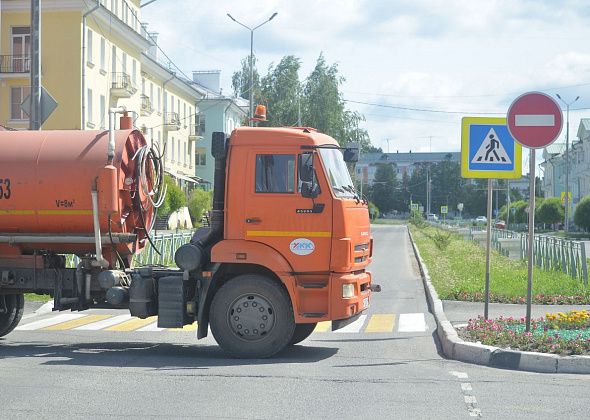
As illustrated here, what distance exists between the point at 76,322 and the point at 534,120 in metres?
8.57

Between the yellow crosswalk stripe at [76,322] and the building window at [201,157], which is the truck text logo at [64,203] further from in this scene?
the building window at [201,157]

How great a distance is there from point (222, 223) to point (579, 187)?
96364 mm

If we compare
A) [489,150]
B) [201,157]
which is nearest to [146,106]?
[201,157]

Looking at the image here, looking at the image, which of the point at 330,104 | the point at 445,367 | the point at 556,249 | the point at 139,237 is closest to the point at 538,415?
the point at 445,367

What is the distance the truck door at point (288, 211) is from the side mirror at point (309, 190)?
35 mm

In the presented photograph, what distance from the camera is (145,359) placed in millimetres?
11164

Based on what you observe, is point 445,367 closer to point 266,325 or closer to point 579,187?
point 266,325

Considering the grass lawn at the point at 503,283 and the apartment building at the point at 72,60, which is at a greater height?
the apartment building at the point at 72,60

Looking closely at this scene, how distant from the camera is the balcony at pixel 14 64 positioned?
47.3 m

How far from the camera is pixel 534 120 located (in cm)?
1173

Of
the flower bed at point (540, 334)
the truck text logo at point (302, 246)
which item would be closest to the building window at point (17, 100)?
the flower bed at point (540, 334)

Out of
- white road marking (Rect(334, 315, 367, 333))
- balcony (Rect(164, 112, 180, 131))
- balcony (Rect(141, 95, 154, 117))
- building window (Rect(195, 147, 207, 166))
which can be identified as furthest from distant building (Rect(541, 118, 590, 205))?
white road marking (Rect(334, 315, 367, 333))

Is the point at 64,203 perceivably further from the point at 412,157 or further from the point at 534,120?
the point at 412,157

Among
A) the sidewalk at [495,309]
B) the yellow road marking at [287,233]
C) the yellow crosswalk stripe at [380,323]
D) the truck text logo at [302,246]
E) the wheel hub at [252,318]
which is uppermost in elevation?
the yellow road marking at [287,233]
